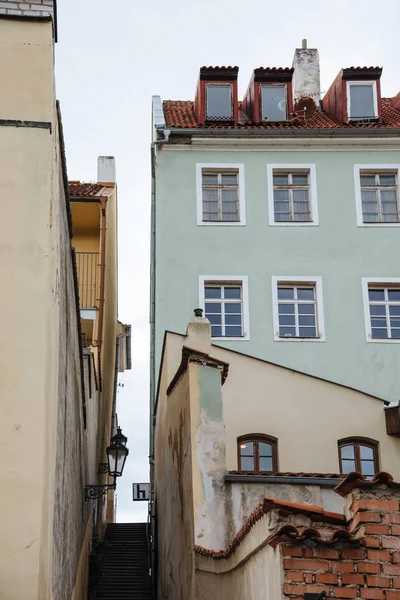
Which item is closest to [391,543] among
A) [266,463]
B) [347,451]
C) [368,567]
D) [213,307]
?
[368,567]

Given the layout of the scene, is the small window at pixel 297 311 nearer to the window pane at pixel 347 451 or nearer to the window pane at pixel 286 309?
the window pane at pixel 286 309

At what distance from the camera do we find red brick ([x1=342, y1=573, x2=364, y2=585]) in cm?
690

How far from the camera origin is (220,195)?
23422 mm

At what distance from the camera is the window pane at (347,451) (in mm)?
18812

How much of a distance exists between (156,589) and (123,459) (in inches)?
160

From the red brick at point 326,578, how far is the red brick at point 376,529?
42 centimetres

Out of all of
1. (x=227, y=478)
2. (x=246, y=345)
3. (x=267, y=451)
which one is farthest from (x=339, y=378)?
(x=227, y=478)

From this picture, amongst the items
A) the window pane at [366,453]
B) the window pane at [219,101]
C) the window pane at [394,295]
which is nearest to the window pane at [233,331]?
the window pane at [394,295]

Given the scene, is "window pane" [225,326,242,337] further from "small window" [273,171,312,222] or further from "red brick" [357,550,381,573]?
"red brick" [357,550,381,573]

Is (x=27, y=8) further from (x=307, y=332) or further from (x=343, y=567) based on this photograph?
(x=307, y=332)

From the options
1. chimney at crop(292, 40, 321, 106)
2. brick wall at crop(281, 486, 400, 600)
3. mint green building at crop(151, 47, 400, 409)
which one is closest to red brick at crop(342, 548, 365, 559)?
brick wall at crop(281, 486, 400, 600)

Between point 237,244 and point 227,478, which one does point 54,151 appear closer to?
point 227,478

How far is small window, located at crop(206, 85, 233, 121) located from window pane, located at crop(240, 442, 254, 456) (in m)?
9.88

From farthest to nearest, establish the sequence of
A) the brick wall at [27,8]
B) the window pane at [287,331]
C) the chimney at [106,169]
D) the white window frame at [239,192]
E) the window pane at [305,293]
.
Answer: the chimney at [106,169] → the white window frame at [239,192] → the window pane at [305,293] → the window pane at [287,331] → the brick wall at [27,8]
